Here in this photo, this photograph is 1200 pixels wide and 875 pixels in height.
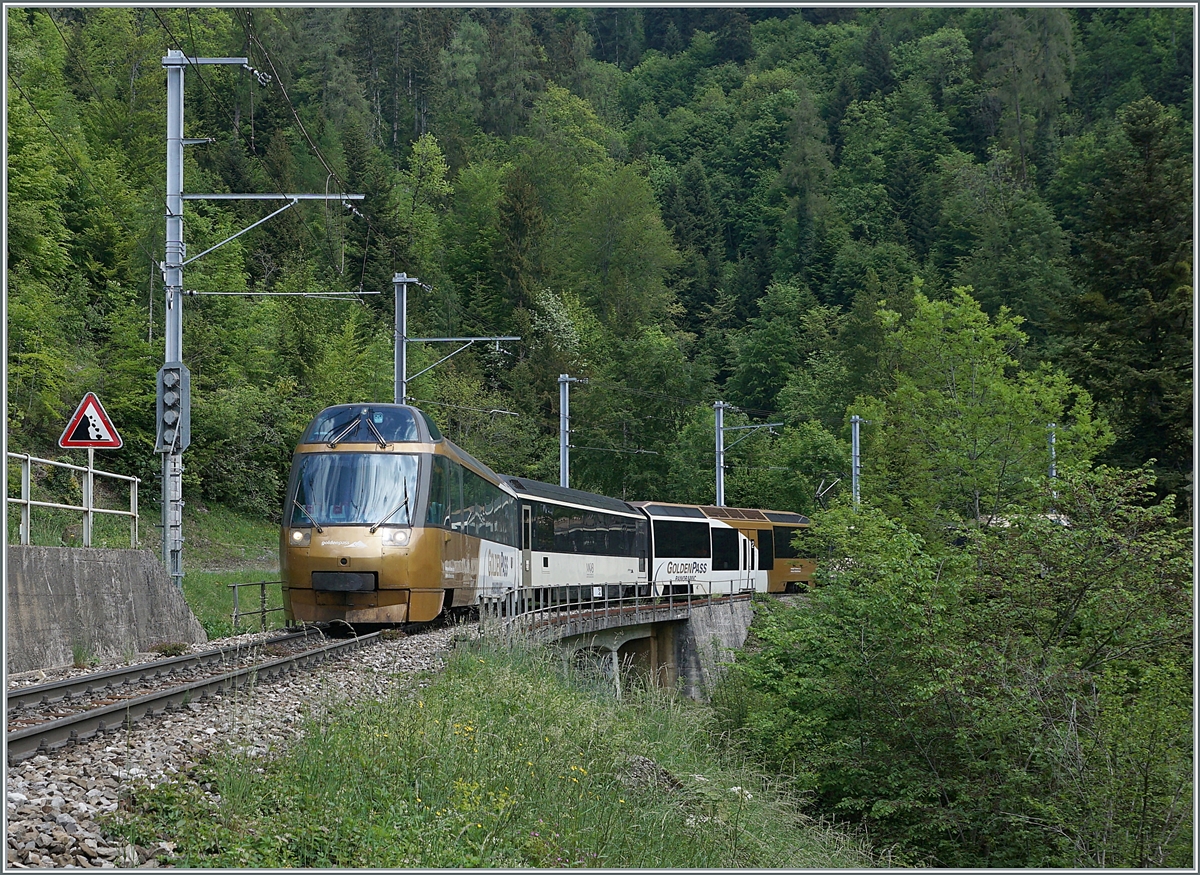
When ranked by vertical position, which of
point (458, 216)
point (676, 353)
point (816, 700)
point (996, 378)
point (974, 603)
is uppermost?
point (458, 216)

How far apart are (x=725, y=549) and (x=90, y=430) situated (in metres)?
29.4

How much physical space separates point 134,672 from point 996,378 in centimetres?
3563

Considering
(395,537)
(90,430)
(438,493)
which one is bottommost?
(395,537)

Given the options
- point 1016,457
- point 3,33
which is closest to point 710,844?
point 3,33

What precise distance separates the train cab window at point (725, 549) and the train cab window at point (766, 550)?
6.63 feet

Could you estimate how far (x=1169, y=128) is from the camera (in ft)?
133

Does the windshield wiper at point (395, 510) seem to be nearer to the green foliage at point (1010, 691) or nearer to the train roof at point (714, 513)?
the green foliage at point (1010, 691)

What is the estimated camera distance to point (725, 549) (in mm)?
→ 42031

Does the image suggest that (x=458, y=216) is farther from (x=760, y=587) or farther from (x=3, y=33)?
(x=3, y=33)

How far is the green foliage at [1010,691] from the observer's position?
54.2ft

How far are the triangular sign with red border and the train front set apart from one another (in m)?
2.83

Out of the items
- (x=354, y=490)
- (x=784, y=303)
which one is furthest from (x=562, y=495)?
(x=784, y=303)

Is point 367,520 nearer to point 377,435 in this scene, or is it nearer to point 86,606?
point 377,435

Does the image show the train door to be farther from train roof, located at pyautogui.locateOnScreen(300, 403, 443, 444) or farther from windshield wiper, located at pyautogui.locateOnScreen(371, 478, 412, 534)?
windshield wiper, located at pyautogui.locateOnScreen(371, 478, 412, 534)
